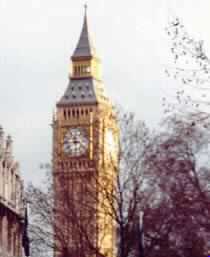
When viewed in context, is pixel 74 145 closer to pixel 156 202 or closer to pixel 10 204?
pixel 10 204

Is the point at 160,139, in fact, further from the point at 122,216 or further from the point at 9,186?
the point at 9,186

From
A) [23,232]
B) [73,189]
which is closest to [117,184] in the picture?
[73,189]

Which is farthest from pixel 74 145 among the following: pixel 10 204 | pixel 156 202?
pixel 156 202

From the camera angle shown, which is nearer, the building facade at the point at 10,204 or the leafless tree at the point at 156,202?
the leafless tree at the point at 156,202

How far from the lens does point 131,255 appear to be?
267 feet

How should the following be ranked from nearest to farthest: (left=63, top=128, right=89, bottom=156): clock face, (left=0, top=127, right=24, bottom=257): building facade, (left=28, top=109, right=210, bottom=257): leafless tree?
(left=28, top=109, right=210, bottom=257): leafless tree → (left=0, top=127, right=24, bottom=257): building facade → (left=63, top=128, right=89, bottom=156): clock face

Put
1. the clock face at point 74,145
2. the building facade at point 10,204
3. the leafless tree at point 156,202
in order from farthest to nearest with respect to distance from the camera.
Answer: the clock face at point 74,145
the building facade at point 10,204
the leafless tree at point 156,202

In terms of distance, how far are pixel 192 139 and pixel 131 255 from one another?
19456 mm

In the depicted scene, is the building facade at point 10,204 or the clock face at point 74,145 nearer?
the building facade at point 10,204

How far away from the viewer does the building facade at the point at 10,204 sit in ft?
329

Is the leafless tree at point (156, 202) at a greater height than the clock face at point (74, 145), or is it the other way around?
the clock face at point (74, 145)

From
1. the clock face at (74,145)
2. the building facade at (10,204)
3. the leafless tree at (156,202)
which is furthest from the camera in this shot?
the clock face at (74,145)

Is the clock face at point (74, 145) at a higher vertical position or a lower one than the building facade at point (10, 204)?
higher

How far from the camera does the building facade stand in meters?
100
